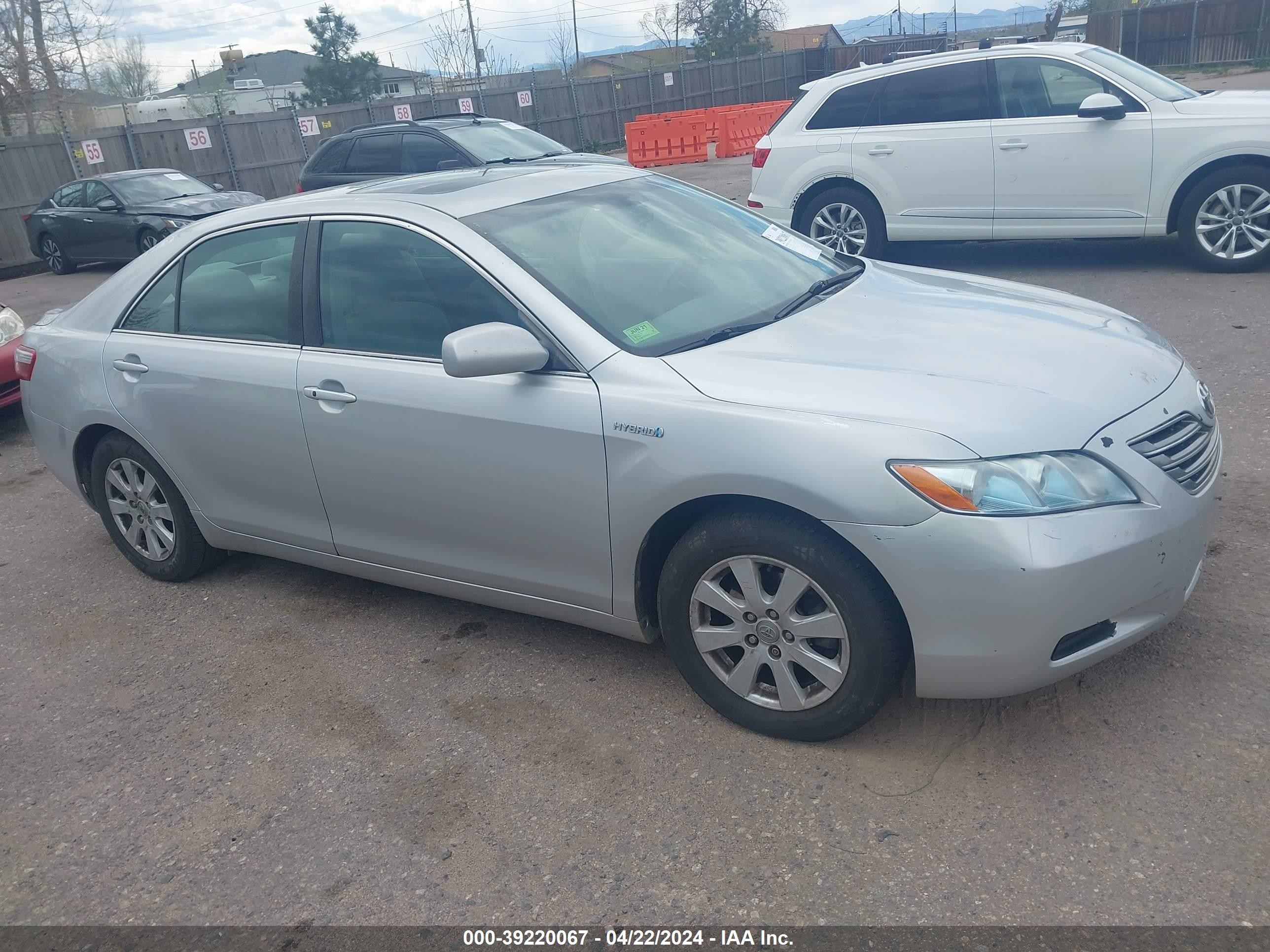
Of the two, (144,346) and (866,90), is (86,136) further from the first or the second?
(144,346)

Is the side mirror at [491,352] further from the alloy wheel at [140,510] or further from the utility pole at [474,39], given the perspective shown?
the utility pole at [474,39]

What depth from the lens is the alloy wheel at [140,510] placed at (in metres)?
4.61

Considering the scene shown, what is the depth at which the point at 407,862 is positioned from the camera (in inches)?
112

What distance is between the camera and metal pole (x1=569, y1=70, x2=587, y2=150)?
2881cm

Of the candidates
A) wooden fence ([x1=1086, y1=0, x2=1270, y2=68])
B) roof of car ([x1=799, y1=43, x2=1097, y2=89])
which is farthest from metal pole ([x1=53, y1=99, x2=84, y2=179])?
wooden fence ([x1=1086, y1=0, x2=1270, y2=68])

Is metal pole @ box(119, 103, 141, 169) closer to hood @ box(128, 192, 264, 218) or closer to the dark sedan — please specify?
the dark sedan

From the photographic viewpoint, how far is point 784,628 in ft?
9.80

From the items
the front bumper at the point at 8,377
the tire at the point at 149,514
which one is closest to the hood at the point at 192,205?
the front bumper at the point at 8,377

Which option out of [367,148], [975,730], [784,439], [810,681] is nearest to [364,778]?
[810,681]

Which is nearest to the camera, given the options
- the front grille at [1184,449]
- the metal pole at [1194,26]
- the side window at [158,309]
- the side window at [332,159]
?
the front grille at [1184,449]

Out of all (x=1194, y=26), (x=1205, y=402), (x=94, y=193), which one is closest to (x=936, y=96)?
(x=1205, y=402)

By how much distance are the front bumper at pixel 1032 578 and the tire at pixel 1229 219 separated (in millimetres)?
6026

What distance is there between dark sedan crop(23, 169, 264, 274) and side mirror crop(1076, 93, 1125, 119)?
11800 mm

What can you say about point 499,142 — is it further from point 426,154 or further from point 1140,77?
point 1140,77
